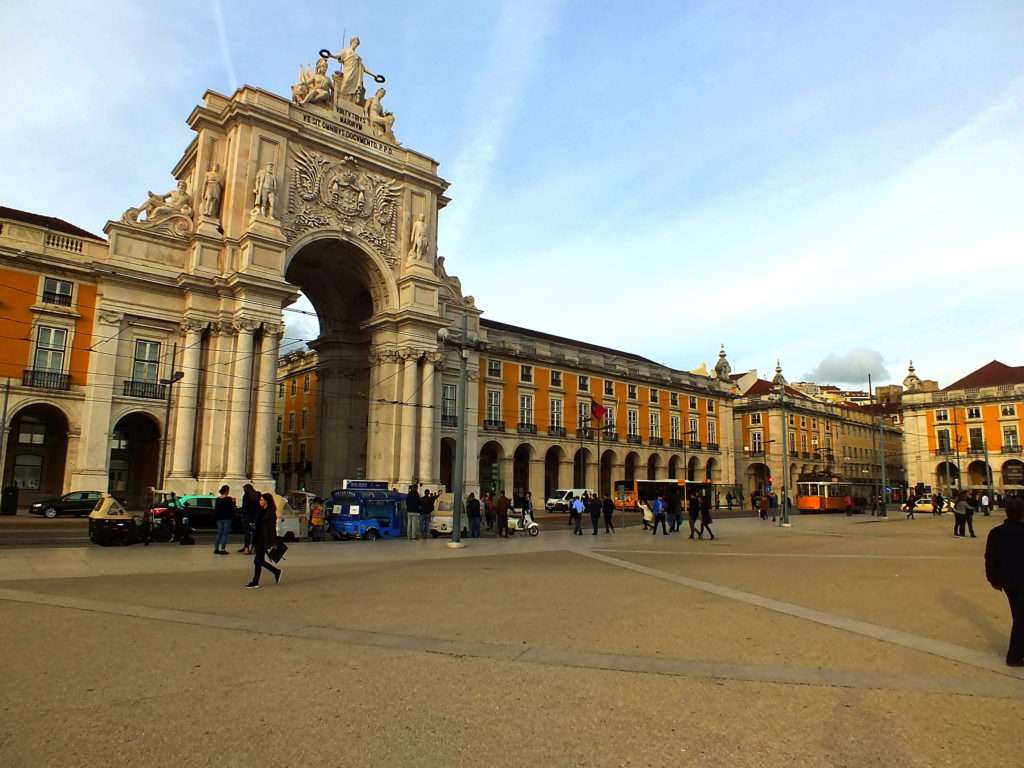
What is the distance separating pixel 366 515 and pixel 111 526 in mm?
8219

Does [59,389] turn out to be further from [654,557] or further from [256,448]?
[654,557]

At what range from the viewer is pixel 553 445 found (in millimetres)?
53750

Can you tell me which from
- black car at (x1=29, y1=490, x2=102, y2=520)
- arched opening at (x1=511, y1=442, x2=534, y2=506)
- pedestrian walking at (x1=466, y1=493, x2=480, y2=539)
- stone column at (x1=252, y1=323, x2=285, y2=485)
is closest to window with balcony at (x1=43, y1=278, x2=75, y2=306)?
stone column at (x1=252, y1=323, x2=285, y2=485)

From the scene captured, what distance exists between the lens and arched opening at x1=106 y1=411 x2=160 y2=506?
35.4 metres

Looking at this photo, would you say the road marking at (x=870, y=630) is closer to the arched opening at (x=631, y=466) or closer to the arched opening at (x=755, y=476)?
the arched opening at (x=631, y=466)

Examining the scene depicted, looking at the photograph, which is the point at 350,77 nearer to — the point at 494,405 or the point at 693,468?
the point at 494,405

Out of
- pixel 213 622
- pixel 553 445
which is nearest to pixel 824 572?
pixel 213 622

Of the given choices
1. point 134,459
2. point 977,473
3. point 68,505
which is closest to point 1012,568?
point 68,505

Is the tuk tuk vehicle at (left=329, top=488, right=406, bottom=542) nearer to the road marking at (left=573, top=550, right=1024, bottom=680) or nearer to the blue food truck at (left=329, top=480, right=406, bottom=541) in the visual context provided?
the blue food truck at (left=329, top=480, right=406, bottom=541)

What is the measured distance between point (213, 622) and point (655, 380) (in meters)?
57.4

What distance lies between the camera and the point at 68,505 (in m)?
28.0

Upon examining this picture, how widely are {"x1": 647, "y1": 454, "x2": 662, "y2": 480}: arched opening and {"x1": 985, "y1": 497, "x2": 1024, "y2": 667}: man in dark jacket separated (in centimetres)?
5462

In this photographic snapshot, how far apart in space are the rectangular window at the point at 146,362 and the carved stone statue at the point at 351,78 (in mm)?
18128

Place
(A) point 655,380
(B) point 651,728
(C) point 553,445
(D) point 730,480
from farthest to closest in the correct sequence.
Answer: (D) point 730,480
(A) point 655,380
(C) point 553,445
(B) point 651,728
